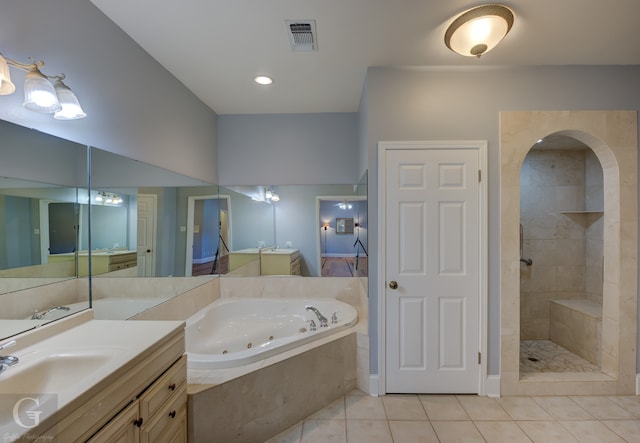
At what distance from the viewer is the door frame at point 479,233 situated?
7.07ft

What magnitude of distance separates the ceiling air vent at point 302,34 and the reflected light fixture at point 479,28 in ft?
2.88

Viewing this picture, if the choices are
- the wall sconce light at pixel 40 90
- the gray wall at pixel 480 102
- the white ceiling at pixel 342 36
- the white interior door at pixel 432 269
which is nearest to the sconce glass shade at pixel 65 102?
the wall sconce light at pixel 40 90

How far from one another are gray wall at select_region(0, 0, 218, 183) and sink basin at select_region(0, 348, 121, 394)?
1.01 meters

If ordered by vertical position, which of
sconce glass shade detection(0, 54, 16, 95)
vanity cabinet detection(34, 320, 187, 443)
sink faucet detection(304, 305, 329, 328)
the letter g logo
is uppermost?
Answer: sconce glass shade detection(0, 54, 16, 95)

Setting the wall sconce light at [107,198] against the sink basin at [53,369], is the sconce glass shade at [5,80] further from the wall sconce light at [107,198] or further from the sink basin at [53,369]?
the sink basin at [53,369]

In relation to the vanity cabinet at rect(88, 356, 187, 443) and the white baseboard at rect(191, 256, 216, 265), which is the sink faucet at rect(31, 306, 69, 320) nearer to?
the vanity cabinet at rect(88, 356, 187, 443)

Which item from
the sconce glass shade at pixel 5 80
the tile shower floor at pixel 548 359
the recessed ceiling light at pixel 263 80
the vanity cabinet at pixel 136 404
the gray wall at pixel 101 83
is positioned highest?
the recessed ceiling light at pixel 263 80

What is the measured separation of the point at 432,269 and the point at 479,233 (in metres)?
0.47

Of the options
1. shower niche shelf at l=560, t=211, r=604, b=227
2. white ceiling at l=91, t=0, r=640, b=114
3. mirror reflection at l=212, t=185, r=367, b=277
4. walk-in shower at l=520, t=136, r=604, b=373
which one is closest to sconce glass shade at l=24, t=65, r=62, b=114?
white ceiling at l=91, t=0, r=640, b=114

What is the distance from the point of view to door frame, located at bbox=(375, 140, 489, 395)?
2156 millimetres

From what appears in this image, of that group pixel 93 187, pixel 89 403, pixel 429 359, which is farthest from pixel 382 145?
pixel 89 403

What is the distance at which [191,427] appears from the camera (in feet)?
4.88

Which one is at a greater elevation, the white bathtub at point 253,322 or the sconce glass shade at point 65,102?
the sconce glass shade at point 65,102

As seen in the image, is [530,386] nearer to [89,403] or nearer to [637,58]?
[637,58]
